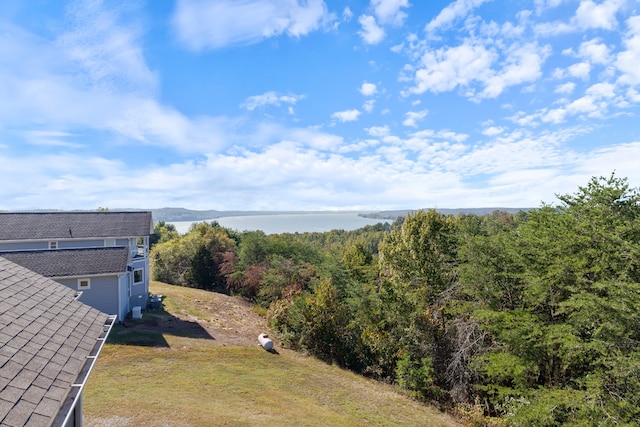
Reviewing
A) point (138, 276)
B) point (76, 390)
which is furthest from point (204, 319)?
point (76, 390)

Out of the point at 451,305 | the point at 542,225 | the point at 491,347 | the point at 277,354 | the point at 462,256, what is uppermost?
the point at 542,225

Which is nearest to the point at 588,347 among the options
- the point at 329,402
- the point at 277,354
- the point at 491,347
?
the point at 491,347

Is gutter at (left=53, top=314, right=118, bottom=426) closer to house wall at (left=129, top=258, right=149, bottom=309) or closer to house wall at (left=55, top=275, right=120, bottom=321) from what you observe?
house wall at (left=55, top=275, right=120, bottom=321)

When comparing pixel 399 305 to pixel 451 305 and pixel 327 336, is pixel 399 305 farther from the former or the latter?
pixel 327 336

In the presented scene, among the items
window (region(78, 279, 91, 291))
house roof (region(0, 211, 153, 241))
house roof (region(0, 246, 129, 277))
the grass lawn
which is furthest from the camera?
→ house roof (region(0, 211, 153, 241))

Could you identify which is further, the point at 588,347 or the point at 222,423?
the point at 588,347

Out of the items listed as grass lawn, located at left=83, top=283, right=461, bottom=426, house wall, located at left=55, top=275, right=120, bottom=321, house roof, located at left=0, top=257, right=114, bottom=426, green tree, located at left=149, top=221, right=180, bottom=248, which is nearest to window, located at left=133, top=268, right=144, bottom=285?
house wall, located at left=55, top=275, right=120, bottom=321

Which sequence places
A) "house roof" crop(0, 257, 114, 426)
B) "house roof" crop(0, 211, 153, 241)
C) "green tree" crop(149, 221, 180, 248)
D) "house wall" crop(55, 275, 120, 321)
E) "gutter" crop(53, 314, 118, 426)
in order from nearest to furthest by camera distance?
"house roof" crop(0, 257, 114, 426), "gutter" crop(53, 314, 118, 426), "house wall" crop(55, 275, 120, 321), "house roof" crop(0, 211, 153, 241), "green tree" crop(149, 221, 180, 248)

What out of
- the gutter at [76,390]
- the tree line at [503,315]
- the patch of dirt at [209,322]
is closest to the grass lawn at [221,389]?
the patch of dirt at [209,322]
